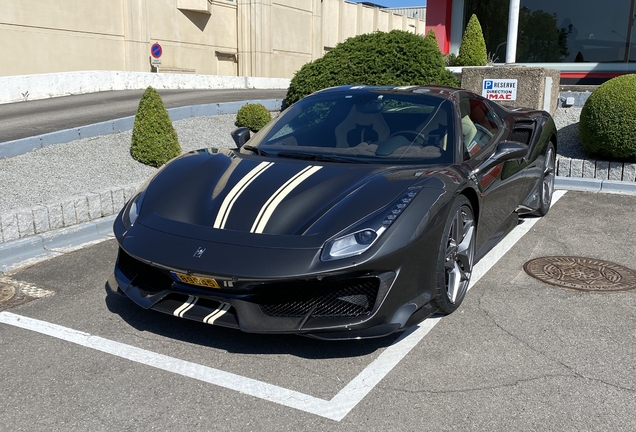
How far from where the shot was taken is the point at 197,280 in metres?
3.27

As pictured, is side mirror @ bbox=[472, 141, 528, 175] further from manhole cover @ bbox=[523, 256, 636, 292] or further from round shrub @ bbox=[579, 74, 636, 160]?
round shrub @ bbox=[579, 74, 636, 160]

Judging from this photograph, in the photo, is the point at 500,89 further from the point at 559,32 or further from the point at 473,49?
the point at 559,32

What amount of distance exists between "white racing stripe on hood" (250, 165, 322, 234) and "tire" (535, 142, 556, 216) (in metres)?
3.19

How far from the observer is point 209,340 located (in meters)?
3.57

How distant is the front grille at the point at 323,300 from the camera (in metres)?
3.19

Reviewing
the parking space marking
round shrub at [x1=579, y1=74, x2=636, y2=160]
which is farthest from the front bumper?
round shrub at [x1=579, y1=74, x2=636, y2=160]

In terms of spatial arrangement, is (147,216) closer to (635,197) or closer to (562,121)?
(635,197)

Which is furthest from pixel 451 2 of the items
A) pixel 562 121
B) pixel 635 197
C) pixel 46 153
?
pixel 46 153

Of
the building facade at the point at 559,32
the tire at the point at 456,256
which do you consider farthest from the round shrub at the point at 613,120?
the building facade at the point at 559,32

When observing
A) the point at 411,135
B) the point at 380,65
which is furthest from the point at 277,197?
the point at 380,65

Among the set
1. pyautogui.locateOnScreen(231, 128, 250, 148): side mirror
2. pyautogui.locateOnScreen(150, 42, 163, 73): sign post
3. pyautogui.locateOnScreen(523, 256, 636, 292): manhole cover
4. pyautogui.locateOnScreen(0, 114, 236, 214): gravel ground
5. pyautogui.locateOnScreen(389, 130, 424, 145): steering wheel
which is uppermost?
pyautogui.locateOnScreen(150, 42, 163, 73): sign post

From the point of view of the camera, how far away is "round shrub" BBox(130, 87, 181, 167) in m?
7.98

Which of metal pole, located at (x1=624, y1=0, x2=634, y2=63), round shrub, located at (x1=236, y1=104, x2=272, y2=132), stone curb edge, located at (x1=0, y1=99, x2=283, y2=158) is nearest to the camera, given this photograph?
stone curb edge, located at (x1=0, y1=99, x2=283, y2=158)

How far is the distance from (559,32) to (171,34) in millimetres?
18170
